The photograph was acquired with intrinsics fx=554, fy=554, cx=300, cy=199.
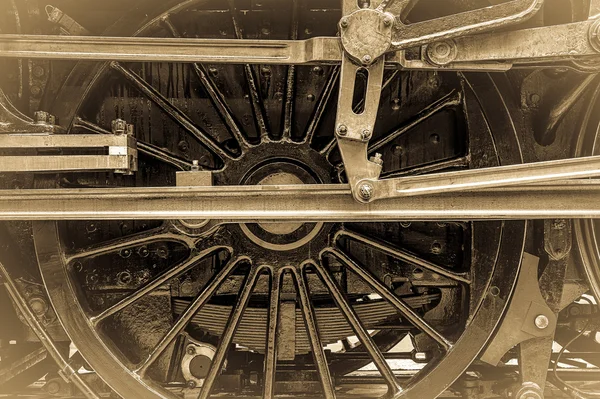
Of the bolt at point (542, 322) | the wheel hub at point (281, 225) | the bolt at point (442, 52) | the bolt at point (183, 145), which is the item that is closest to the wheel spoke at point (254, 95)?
the wheel hub at point (281, 225)

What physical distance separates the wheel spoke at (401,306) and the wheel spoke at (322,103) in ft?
1.89

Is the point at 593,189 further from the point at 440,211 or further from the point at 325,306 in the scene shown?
the point at 325,306

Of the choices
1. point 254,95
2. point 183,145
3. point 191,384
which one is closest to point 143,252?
point 183,145

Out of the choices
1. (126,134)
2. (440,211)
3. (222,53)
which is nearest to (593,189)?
(440,211)

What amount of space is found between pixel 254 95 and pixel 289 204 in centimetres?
61

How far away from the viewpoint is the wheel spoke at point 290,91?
2.27 m

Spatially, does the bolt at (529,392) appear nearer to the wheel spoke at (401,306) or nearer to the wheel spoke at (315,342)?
the wheel spoke at (401,306)

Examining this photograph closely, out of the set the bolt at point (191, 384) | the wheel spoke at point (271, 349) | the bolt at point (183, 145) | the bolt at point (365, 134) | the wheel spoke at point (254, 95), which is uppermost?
the wheel spoke at point (254, 95)

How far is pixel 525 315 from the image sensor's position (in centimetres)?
232

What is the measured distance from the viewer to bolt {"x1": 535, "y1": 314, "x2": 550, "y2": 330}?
90.2 inches

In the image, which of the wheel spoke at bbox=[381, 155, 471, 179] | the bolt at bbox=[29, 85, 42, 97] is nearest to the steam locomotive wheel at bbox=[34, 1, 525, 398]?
the wheel spoke at bbox=[381, 155, 471, 179]

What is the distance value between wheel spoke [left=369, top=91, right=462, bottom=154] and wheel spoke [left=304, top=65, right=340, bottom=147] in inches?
10.2

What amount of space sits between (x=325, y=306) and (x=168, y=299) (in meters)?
0.72

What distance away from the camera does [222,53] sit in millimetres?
1907
